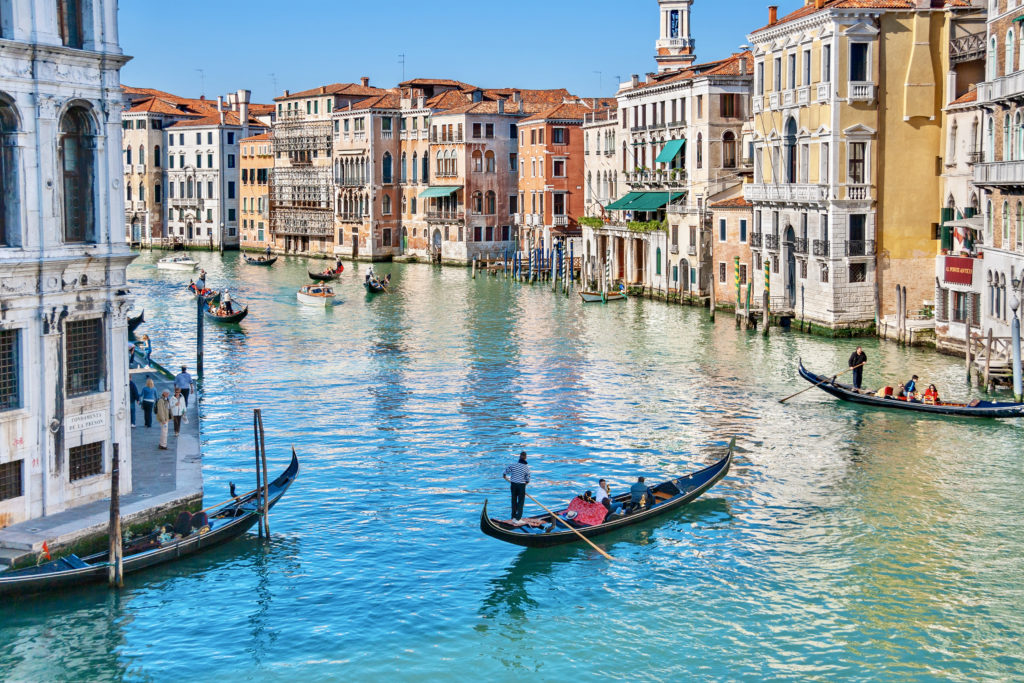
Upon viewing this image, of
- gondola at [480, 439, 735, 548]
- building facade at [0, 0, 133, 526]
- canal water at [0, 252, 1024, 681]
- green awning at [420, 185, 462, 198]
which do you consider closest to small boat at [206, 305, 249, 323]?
canal water at [0, 252, 1024, 681]

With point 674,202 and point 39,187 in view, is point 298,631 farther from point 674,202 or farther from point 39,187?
point 674,202

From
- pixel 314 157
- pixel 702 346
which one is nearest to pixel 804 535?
pixel 702 346

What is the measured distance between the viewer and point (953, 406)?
961 inches

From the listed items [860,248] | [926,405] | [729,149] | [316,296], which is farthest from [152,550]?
[729,149]

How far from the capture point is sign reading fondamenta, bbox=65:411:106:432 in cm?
1596

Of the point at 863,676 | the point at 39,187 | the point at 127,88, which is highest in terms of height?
the point at 127,88

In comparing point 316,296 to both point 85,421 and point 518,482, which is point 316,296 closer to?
point 518,482

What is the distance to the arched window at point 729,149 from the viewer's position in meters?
47.6

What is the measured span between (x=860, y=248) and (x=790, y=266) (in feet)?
11.5

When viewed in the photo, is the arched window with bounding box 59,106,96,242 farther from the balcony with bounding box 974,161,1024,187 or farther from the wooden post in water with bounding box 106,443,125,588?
the balcony with bounding box 974,161,1024,187

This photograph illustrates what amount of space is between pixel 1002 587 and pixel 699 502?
16.3 ft

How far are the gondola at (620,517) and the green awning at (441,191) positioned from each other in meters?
50.7

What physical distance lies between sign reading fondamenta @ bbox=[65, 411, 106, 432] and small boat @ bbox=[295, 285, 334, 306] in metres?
31.8

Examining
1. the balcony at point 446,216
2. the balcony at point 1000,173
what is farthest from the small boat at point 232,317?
the balcony at point 446,216
